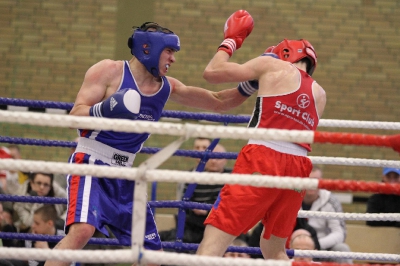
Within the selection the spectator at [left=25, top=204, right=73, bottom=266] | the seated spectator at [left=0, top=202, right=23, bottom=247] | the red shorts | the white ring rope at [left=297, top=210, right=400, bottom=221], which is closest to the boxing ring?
the red shorts

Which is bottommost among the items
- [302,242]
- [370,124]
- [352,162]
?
[302,242]

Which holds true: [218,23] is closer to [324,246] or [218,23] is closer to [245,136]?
[324,246]

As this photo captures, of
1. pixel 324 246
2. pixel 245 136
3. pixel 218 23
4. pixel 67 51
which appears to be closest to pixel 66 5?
pixel 67 51

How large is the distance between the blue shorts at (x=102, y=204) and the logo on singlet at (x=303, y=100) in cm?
102

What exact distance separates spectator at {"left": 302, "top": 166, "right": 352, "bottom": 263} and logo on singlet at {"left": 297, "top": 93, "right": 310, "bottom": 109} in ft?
7.39

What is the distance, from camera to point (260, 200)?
3285mm

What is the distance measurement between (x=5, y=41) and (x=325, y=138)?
19.8 feet

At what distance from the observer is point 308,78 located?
11.5 ft

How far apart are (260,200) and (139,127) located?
1.02m

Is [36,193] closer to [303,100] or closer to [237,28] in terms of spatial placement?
[237,28]

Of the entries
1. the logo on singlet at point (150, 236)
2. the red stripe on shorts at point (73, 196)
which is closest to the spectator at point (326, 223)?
the logo on singlet at point (150, 236)

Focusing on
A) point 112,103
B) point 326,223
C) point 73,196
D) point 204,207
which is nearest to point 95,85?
point 112,103

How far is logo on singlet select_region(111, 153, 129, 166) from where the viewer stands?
3.55 m

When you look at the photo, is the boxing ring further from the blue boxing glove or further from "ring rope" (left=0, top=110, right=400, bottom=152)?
the blue boxing glove
